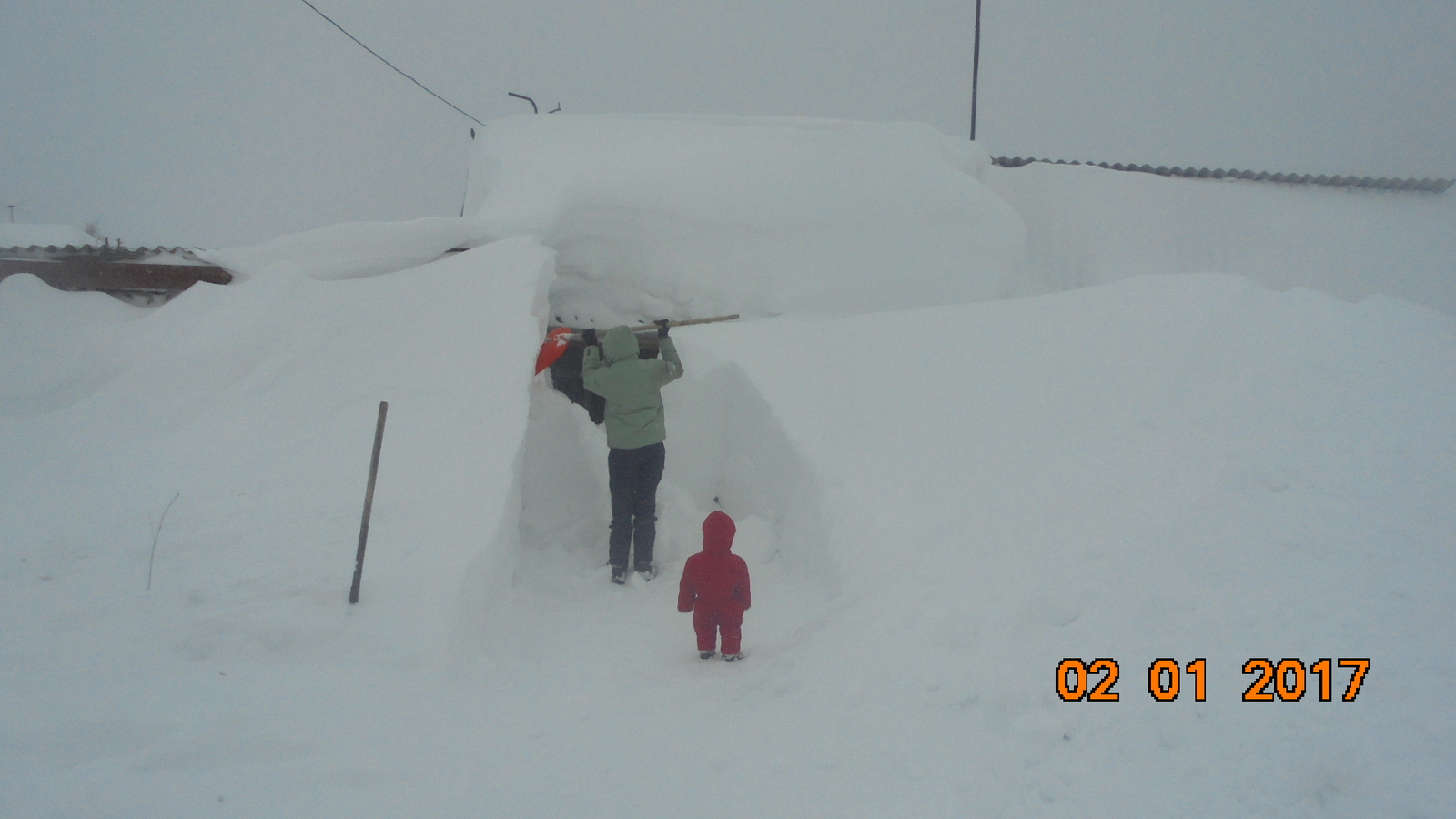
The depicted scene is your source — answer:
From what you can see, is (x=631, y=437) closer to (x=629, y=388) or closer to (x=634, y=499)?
(x=629, y=388)

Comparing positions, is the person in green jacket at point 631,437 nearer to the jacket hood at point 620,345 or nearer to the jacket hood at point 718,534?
the jacket hood at point 620,345

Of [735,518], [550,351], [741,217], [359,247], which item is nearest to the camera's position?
[735,518]

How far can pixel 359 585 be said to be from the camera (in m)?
2.97

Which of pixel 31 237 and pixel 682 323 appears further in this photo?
pixel 31 237

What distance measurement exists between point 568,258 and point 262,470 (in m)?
3.07

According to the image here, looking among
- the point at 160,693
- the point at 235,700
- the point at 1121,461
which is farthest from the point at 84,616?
→ the point at 1121,461

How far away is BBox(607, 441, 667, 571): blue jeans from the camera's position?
4.50 m

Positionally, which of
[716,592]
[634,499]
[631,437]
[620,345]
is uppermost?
[620,345]
